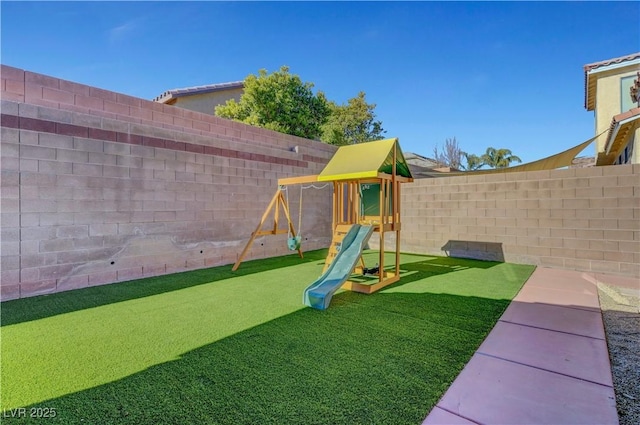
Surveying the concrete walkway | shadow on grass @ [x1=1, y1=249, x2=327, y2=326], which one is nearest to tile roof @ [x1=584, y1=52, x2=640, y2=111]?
the concrete walkway

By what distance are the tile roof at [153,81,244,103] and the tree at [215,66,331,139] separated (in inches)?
A: 62.0

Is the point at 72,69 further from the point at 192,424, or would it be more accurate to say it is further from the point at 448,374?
the point at 448,374

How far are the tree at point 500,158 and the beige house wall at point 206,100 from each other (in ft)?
58.6

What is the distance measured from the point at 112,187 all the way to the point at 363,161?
13.0 ft

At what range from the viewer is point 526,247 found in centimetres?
621

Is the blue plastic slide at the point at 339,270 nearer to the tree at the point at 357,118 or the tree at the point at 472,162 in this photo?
the tree at the point at 357,118

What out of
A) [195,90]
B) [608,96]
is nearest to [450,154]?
[608,96]

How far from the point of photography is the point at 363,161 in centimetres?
466

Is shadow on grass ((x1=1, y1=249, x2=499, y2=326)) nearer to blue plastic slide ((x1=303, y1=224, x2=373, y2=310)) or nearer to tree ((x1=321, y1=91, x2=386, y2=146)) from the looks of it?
blue plastic slide ((x1=303, y1=224, x2=373, y2=310))

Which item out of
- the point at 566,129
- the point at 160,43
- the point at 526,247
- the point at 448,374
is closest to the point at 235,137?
the point at 160,43

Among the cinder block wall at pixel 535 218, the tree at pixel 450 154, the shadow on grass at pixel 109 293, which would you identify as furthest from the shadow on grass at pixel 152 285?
the tree at pixel 450 154

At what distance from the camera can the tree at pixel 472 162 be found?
2261 centimetres

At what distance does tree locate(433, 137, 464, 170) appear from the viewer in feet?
81.0

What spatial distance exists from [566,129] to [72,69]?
17753mm
